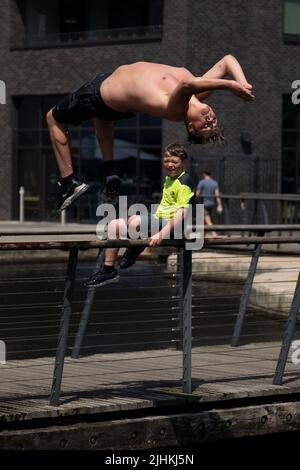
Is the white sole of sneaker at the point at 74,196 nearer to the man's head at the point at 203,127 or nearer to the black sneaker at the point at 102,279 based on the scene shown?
the man's head at the point at 203,127

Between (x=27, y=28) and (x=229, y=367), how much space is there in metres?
31.3

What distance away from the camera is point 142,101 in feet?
23.2

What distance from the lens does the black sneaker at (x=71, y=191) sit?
7.83m

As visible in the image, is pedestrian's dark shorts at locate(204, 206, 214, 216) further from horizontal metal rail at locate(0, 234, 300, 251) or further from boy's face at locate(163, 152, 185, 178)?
boy's face at locate(163, 152, 185, 178)

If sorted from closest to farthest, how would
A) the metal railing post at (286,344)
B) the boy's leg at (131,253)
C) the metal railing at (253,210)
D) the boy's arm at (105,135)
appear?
the boy's arm at (105,135) < the boy's leg at (131,253) < the metal railing post at (286,344) < the metal railing at (253,210)

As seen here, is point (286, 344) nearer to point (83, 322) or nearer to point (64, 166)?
point (83, 322)

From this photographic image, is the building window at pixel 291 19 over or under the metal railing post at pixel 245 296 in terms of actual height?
over

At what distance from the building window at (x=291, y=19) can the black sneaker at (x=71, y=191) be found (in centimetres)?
3050

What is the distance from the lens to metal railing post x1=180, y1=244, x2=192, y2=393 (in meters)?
9.27

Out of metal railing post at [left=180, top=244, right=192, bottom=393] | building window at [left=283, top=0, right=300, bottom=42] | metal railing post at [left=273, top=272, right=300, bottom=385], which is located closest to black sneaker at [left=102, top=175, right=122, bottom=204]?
metal railing post at [left=180, top=244, right=192, bottom=393]

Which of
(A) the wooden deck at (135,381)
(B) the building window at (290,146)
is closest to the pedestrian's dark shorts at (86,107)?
(A) the wooden deck at (135,381)

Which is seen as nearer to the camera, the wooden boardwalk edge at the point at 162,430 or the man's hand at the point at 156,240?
the wooden boardwalk edge at the point at 162,430

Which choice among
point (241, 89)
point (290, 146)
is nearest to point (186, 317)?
point (241, 89)

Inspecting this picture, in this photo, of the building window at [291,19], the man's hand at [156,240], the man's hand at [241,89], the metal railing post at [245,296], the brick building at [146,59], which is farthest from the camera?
the building window at [291,19]
